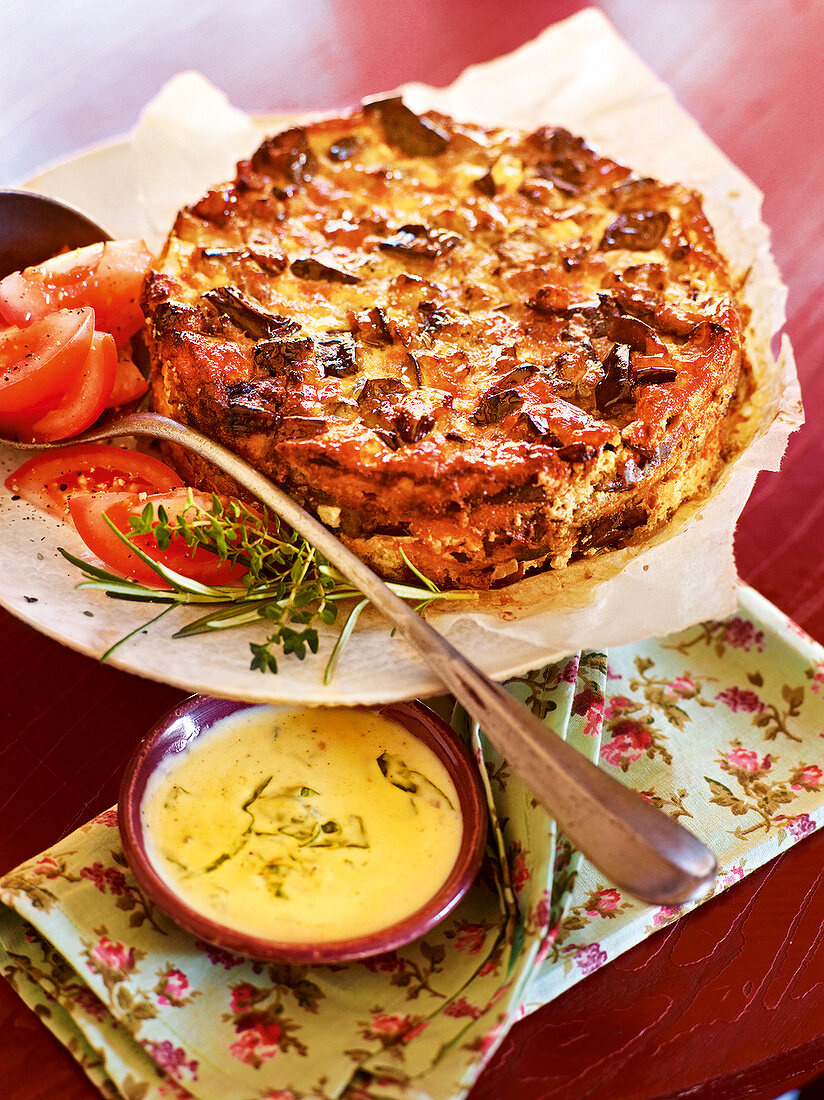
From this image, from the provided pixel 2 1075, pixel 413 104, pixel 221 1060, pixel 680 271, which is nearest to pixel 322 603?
pixel 221 1060

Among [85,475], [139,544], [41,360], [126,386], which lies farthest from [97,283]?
[139,544]

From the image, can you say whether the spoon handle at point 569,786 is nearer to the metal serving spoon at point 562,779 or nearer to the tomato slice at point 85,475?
the metal serving spoon at point 562,779

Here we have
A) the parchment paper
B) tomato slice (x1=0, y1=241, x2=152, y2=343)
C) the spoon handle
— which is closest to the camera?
the spoon handle

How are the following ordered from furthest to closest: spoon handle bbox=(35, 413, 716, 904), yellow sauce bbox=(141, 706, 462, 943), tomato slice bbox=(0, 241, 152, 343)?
tomato slice bbox=(0, 241, 152, 343) → yellow sauce bbox=(141, 706, 462, 943) → spoon handle bbox=(35, 413, 716, 904)

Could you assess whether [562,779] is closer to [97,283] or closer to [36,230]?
[97,283]

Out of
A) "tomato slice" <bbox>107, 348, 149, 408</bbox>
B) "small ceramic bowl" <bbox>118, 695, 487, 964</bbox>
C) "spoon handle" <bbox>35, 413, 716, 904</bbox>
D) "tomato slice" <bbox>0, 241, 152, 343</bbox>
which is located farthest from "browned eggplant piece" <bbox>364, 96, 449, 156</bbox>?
"small ceramic bowl" <bbox>118, 695, 487, 964</bbox>

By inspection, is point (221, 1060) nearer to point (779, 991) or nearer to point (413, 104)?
point (779, 991)

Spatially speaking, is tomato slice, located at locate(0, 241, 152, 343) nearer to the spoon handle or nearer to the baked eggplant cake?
the baked eggplant cake
